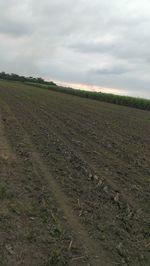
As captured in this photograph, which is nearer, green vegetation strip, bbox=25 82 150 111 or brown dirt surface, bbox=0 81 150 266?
brown dirt surface, bbox=0 81 150 266

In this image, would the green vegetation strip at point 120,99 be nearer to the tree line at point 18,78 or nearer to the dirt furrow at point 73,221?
the dirt furrow at point 73,221

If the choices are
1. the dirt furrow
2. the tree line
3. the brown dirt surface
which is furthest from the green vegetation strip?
the tree line

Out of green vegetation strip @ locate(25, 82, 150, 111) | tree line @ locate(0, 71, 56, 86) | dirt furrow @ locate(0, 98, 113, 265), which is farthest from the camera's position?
tree line @ locate(0, 71, 56, 86)

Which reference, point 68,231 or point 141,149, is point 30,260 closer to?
point 68,231

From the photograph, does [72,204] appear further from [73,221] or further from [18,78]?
[18,78]

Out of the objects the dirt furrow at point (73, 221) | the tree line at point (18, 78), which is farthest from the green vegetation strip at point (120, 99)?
the tree line at point (18, 78)

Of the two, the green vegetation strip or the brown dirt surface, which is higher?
the brown dirt surface

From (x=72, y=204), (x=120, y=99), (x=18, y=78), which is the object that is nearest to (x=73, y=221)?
(x=72, y=204)

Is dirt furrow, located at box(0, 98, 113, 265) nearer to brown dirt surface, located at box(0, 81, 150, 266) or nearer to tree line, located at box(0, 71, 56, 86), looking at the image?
brown dirt surface, located at box(0, 81, 150, 266)

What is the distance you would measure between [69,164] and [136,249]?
16.6ft

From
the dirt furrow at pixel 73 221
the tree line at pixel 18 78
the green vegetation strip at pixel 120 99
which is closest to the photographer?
the dirt furrow at pixel 73 221

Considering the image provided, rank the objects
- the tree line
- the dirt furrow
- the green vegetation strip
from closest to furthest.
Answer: the dirt furrow, the green vegetation strip, the tree line

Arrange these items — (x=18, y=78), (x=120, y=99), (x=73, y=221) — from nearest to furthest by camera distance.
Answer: (x=73, y=221) < (x=120, y=99) < (x=18, y=78)

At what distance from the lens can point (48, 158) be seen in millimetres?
12227
